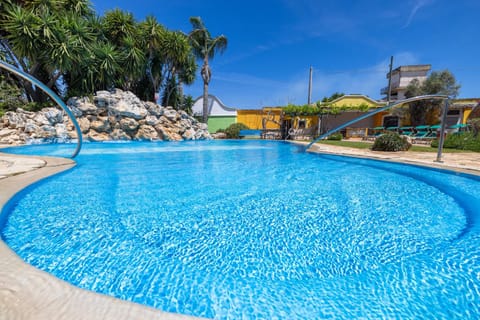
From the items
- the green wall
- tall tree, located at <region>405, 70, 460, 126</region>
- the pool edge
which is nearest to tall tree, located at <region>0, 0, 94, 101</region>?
the green wall

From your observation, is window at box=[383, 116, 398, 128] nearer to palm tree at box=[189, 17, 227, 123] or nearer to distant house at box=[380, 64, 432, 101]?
distant house at box=[380, 64, 432, 101]

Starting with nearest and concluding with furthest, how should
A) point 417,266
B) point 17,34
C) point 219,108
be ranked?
1. point 417,266
2. point 17,34
3. point 219,108

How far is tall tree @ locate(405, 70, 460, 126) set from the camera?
18669 mm

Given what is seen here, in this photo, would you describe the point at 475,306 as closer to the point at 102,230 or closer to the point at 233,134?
the point at 102,230

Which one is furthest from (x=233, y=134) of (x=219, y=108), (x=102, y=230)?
(x=102, y=230)

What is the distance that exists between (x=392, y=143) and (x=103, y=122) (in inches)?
634

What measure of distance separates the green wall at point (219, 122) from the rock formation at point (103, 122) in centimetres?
651

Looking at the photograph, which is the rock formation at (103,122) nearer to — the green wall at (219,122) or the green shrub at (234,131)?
the green shrub at (234,131)

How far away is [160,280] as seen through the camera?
1.68 meters

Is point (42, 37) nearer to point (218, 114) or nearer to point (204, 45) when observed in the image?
point (204, 45)

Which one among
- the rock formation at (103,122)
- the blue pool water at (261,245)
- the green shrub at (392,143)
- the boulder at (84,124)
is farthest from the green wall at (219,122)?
the blue pool water at (261,245)

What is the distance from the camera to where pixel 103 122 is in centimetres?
1341

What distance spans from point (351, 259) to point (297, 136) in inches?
715

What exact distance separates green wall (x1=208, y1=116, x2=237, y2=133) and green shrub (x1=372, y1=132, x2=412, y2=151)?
17.1m
